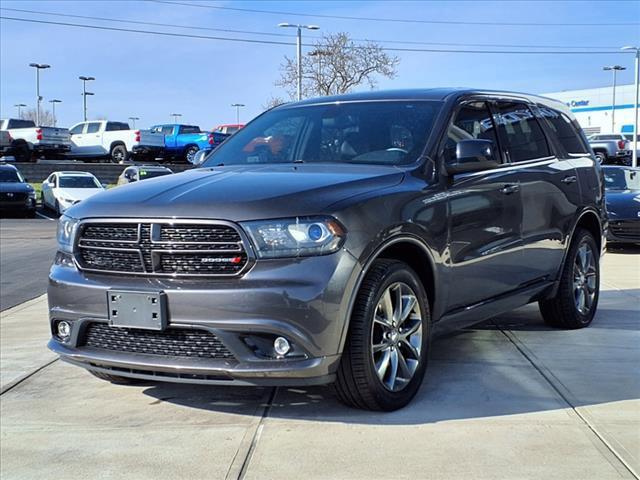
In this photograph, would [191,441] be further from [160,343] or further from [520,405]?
[520,405]

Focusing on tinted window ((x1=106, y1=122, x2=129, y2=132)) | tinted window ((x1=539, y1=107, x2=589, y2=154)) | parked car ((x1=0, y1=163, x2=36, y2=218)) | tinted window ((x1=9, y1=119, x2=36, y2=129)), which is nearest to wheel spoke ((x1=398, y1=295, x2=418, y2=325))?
tinted window ((x1=539, y1=107, x2=589, y2=154))

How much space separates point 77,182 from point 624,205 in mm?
18631

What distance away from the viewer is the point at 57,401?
481 centimetres

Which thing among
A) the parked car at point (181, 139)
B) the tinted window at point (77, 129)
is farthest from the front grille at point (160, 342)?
the tinted window at point (77, 129)

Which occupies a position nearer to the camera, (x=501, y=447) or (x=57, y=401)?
(x=501, y=447)

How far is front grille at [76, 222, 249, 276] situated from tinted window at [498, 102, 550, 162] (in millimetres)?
2669

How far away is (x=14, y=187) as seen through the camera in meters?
24.2

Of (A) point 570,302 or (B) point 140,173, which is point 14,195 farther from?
(A) point 570,302

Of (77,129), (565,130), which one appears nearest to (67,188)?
(77,129)

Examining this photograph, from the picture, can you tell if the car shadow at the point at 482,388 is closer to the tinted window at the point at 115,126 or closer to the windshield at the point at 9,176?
the windshield at the point at 9,176

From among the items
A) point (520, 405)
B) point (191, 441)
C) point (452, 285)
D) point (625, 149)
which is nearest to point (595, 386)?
point (520, 405)

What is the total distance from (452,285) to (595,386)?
1140 millimetres

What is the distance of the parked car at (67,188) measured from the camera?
24.4m

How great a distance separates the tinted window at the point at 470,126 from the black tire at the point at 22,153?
33.8 meters
